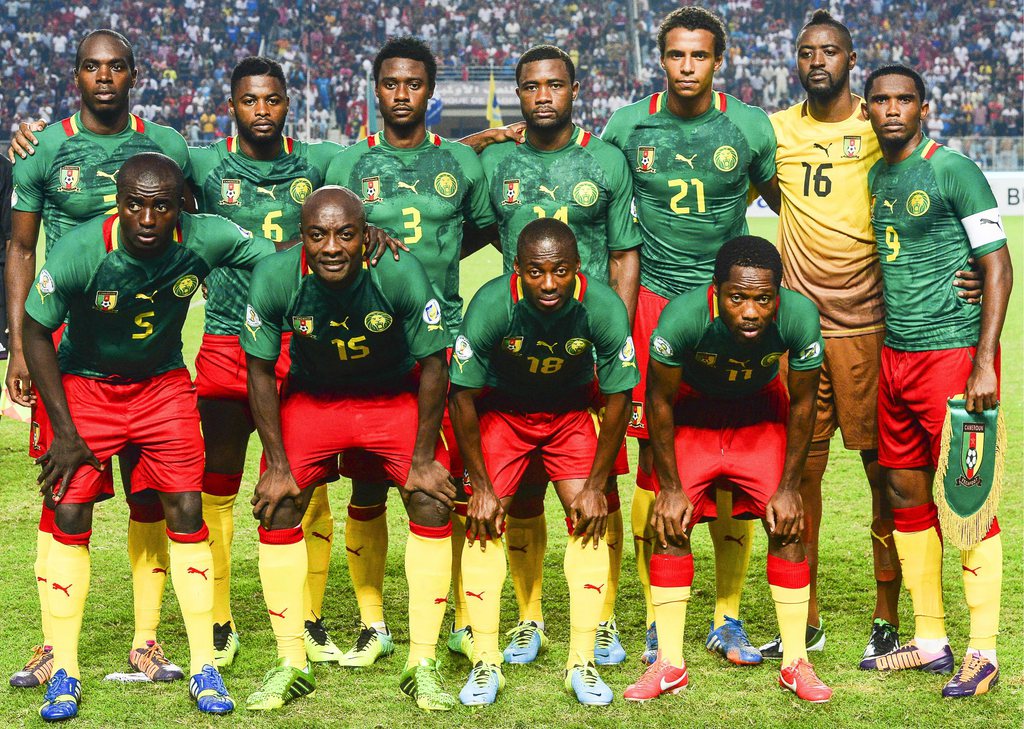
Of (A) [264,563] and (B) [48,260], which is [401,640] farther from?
(B) [48,260]

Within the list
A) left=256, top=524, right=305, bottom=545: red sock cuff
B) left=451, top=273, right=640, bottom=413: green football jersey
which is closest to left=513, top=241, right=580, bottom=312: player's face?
left=451, top=273, right=640, bottom=413: green football jersey

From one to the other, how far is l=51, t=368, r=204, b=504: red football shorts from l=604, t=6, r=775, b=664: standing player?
79.8 inches

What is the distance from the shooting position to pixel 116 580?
687 centimetres

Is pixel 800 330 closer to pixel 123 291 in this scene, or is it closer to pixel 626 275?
pixel 626 275

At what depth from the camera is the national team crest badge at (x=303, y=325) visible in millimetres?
5070

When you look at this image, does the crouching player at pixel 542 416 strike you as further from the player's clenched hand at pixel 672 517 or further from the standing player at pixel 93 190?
the standing player at pixel 93 190

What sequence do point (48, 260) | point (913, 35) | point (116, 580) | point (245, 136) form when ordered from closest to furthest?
1. point (48, 260)
2. point (245, 136)
3. point (116, 580)
4. point (913, 35)

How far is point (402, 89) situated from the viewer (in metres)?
5.62

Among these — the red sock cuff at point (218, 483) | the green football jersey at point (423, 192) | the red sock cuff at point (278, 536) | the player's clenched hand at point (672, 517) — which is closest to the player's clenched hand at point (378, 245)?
the green football jersey at point (423, 192)

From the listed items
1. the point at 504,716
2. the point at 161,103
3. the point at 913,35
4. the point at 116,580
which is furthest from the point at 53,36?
the point at 504,716

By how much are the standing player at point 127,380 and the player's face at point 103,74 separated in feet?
2.47

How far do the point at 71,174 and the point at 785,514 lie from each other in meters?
3.42

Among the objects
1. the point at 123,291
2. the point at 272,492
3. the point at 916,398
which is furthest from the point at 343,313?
the point at 916,398

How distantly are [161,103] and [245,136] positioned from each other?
101ft
